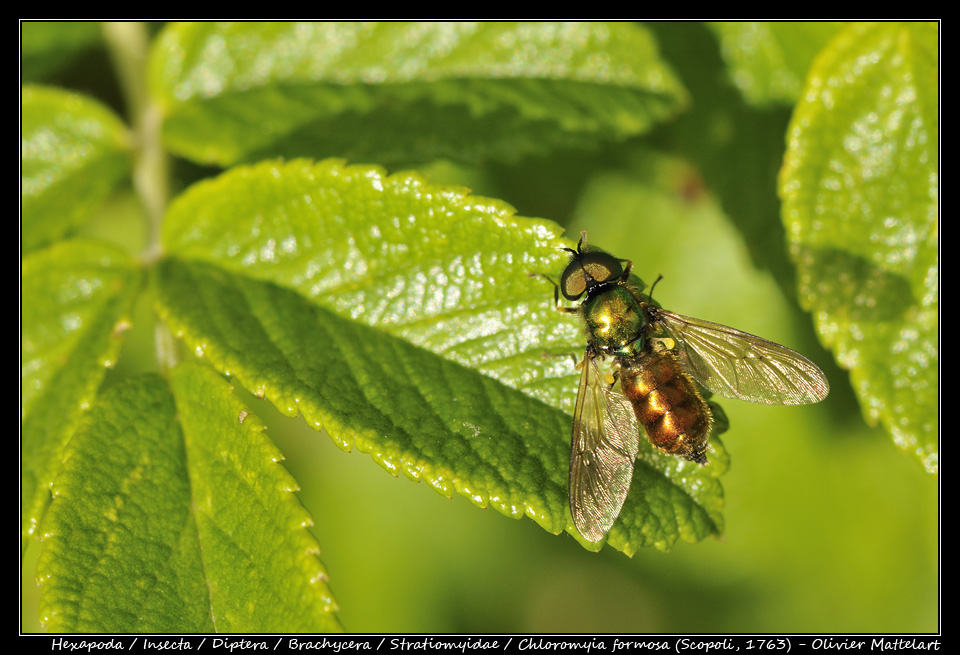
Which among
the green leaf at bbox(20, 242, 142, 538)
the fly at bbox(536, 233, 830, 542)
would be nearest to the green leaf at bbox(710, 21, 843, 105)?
the fly at bbox(536, 233, 830, 542)

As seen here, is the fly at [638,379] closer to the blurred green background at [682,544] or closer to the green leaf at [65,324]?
the blurred green background at [682,544]

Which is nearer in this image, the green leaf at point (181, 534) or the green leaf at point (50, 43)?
the green leaf at point (181, 534)

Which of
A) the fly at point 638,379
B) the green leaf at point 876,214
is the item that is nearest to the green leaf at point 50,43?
the fly at point 638,379

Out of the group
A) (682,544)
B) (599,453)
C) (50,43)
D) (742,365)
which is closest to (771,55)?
(742,365)

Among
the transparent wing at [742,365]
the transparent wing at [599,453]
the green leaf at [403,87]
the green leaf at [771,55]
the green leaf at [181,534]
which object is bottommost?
the green leaf at [181,534]

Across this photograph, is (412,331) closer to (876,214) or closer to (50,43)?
(876,214)

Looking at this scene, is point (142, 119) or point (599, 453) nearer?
point (599, 453)

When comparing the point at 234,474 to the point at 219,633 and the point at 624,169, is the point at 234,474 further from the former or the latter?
the point at 624,169
